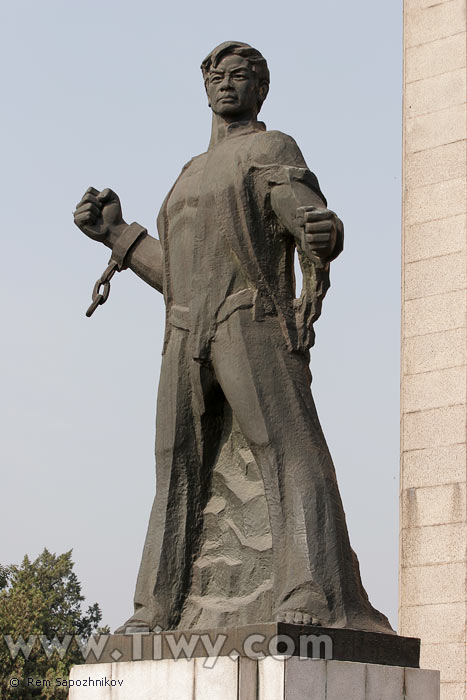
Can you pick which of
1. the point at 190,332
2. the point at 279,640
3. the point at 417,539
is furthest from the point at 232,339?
the point at 417,539

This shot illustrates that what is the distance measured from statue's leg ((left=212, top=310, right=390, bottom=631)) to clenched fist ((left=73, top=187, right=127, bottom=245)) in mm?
1318

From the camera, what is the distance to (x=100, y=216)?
8.48 metres

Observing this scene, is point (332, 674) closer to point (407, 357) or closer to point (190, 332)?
point (190, 332)

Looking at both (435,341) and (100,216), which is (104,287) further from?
(435,341)

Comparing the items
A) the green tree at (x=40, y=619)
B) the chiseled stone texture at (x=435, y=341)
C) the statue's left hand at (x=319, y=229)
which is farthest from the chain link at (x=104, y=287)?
the green tree at (x=40, y=619)

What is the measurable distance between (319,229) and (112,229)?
5.95 ft

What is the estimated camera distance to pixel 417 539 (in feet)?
40.3

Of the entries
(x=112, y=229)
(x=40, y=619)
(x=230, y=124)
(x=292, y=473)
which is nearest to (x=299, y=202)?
(x=230, y=124)

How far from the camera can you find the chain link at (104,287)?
8359 mm

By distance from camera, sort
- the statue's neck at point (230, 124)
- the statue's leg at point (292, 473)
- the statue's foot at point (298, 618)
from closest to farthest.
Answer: the statue's foot at point (298, 618) → the statue's leg at point (292, 473) → the statue's neck at point (230, 124)

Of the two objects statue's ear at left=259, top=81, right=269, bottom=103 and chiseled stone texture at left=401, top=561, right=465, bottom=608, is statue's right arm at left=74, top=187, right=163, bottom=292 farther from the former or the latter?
chiseled stone texture at left=401, top=561, right=465, bottom=608

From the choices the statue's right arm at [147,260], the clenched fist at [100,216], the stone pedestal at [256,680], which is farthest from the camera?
the clenched fist at [100,216]

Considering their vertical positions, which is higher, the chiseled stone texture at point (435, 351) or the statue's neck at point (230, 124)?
the chiseled stone texture at point (435, 351)

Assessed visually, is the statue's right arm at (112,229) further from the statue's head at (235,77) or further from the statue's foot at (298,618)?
the statue's foot at (298,618)
